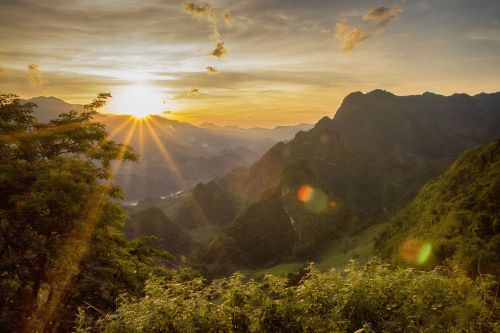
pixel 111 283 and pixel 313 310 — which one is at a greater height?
pixel 313 310

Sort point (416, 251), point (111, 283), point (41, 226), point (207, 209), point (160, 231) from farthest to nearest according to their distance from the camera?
point (207, 209)
point (160, 231)
point (416, 251)
point (111, 283)
point (41, 226)

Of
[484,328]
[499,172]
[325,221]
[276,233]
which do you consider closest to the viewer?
[484,328]

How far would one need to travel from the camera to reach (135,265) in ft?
71.8

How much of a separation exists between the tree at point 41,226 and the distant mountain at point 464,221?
2023 centimetres

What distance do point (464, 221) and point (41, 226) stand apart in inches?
1212

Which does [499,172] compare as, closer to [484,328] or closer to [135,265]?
[484,328]

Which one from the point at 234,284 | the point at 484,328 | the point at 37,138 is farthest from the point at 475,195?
the point at 37,138

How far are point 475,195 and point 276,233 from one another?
8432 centimetres

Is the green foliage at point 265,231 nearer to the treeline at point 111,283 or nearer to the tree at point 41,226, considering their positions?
the treeline at point 111,283

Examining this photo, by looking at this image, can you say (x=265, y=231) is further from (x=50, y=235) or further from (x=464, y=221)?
(x=50, y=235)

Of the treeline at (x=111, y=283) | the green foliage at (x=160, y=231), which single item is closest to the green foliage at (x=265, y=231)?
the green foliage at (x=160, y=231)

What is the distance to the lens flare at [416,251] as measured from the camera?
3028cm

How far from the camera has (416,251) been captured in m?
33.2

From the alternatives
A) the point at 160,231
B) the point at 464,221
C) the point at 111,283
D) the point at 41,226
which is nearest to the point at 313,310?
the point at 41,226
